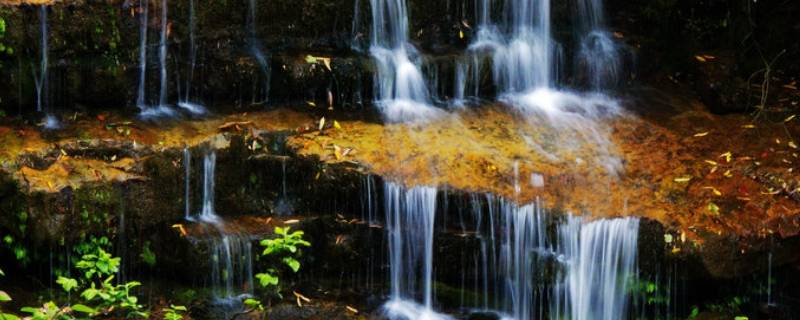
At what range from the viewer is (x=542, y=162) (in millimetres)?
7609

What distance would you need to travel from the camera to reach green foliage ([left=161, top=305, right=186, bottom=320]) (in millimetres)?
6391

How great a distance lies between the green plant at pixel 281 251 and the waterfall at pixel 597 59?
371 cm

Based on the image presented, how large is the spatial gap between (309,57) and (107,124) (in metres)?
1.95

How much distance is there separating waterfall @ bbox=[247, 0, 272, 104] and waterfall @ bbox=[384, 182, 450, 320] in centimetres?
185

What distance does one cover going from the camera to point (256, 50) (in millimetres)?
8359

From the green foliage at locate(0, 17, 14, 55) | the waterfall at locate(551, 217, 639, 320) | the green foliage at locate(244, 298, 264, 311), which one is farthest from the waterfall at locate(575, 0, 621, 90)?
the green foliage at locate(0, 17, 14, 55)

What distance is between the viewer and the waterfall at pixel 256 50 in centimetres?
827

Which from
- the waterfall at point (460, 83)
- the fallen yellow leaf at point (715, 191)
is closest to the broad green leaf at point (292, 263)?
the waterfall at point (460, 83)

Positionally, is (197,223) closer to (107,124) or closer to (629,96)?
(107,124)

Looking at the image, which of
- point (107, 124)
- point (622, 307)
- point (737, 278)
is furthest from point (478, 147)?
point (107, 124)

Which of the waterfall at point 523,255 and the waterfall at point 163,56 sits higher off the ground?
the waterfall at point 163,56

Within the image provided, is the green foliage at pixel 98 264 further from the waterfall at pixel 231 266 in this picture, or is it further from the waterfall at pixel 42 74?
the waterfall at pixel 42 74

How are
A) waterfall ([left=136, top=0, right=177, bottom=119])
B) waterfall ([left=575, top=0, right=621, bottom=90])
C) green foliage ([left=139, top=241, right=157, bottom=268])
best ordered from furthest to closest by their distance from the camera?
waterfall ([left=575, top=0, right=621, bottom=90])
waterfall ([left=136, top=0, right=177, bottom=119])
green foliage ([left=139, top=241, right=157, bottom=268])

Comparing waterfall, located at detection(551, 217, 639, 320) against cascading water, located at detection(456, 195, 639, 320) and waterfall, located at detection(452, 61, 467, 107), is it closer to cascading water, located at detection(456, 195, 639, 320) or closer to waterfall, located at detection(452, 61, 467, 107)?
cascading water, located at detection(456, 195, 639, 320)
